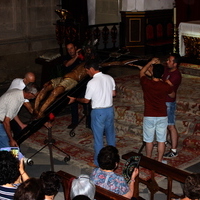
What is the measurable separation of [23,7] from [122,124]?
5.88 m

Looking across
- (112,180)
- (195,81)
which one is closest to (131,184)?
(112,180)

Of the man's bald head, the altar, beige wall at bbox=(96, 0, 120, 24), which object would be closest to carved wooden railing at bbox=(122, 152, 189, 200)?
the man's bald head

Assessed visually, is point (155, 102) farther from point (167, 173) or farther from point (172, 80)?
point (167, 173)

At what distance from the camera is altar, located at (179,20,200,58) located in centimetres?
1150

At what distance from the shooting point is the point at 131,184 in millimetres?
4914

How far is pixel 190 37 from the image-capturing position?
11.7 meters

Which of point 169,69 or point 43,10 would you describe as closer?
point 169,69

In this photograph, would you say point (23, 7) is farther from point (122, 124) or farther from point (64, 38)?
point (122, 124)

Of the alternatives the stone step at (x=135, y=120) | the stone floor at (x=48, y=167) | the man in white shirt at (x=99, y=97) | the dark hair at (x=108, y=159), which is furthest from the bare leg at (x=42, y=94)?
the dark hair at (x=108, y=159)

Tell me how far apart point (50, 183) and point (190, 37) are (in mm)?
8333

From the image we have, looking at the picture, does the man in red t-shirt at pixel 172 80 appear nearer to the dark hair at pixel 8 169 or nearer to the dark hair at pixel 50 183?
the dark hair at pixel 50 183

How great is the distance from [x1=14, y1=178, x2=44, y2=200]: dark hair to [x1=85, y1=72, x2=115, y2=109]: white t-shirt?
10.1ft

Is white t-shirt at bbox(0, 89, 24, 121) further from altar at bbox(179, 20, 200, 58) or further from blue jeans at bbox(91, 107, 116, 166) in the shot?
altar at bbox(179, 20, 200, 58)

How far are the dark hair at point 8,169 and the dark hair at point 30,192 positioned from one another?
444 mm
